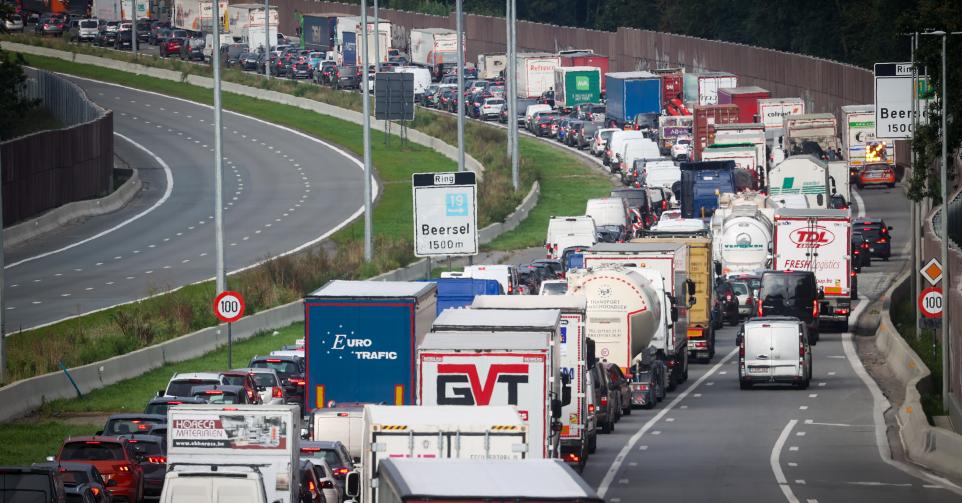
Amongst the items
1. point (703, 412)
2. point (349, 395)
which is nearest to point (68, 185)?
point (703, 412)

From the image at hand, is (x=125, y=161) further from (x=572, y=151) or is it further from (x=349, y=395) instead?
(x=349, y=395)

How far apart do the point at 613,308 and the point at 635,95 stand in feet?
209

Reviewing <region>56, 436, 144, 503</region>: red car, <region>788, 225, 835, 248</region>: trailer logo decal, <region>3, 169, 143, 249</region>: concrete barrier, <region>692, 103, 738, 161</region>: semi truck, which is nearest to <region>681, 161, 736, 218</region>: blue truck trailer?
<region>692, 103, 738, 161</region>: semi truck

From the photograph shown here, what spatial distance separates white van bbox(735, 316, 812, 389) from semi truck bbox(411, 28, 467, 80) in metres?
91.6

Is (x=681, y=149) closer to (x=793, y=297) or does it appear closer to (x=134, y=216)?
(x=134, y=216)

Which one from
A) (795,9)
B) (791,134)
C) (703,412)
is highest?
(795,9)

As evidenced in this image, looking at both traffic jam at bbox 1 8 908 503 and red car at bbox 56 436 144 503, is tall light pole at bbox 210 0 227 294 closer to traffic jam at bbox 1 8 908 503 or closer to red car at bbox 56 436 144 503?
traffic jam at bbox 1 8 908 503

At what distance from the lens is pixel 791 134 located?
88.8 m

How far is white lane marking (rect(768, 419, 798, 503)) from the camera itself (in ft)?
91.4

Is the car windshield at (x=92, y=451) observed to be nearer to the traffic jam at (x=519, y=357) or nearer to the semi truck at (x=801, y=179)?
the traffic jam at (x=519, y=357)

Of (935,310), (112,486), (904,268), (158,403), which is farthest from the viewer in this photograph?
(904,268)

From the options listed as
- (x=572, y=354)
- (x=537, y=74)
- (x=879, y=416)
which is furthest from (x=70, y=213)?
(x=572, y=354)

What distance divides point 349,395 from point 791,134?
63047mm

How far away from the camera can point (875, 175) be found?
89.2 metres
